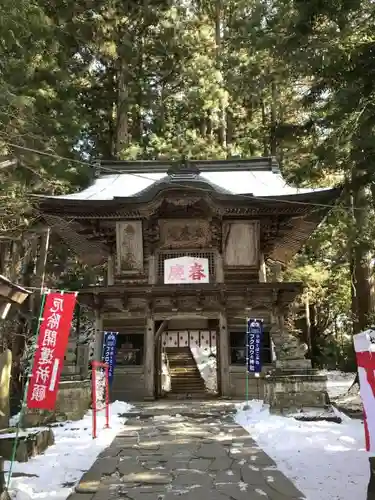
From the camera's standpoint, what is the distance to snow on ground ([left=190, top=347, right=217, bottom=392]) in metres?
21.9

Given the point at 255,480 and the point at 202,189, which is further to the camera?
the point at 202,189

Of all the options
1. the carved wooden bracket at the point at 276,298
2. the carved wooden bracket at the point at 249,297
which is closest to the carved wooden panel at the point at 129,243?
the carved wooden bracket at the point at 249,297

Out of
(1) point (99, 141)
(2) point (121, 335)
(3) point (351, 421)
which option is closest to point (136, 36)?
(1) point (99, 141)

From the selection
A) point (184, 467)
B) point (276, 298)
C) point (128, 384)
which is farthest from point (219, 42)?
point (184, 467)

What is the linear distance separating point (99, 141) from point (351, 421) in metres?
18.3

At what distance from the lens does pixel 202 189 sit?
12.4 metres

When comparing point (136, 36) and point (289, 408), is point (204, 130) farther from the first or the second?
point (289, 408)

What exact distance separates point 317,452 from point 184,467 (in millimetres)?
1855

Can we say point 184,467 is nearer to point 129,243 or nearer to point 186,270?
point 186,270

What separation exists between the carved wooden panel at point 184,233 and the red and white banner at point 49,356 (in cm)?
683

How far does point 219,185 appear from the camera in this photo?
14.5m

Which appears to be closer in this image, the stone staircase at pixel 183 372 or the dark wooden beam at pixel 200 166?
the dark wooden beam at pixel 200 166

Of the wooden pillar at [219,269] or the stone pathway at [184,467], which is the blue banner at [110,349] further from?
the wooden pillar at [219,269]

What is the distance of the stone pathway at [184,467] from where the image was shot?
5078mm
